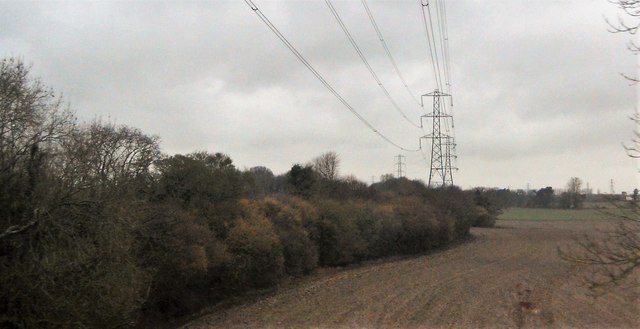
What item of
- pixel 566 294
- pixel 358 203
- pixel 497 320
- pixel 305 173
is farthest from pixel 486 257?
pixel 497 320

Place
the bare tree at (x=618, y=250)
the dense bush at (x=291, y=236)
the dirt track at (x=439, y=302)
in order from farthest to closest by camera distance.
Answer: the dense bush at (x=291, y=236) < the dirt track at (x=439, y=302) < the bare tree at (x=618, y=250)

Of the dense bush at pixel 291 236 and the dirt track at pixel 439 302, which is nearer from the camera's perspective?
the dirt track at pixel 439 302

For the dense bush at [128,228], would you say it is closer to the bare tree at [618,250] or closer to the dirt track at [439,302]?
the dirt track at [439,302]

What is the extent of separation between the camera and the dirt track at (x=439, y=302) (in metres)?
16.9

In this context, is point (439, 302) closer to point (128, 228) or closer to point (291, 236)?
point (291, 236)

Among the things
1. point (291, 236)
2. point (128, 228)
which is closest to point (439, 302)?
point (291, 236)

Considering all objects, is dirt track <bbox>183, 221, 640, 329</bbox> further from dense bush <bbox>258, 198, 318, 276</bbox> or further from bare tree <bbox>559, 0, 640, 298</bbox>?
bare tree <bbox>559, 0, 640, 298</bbox>

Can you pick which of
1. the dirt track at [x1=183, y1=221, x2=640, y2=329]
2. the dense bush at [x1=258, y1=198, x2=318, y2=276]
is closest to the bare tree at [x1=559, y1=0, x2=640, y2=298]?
the dirt track at [x1=183, y1=221, x2=640, y2=329]

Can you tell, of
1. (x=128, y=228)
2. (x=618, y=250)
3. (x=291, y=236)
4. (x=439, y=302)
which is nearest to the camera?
(x=618, y=250)

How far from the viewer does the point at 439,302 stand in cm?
2028

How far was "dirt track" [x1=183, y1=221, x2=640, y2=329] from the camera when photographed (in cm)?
1692

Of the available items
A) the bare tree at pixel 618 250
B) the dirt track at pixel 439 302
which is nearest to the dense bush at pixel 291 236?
the dirt track at pixel 439 302

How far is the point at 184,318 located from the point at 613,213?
1555cm

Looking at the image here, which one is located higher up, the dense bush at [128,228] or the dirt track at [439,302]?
the dense bush at [128,228]
